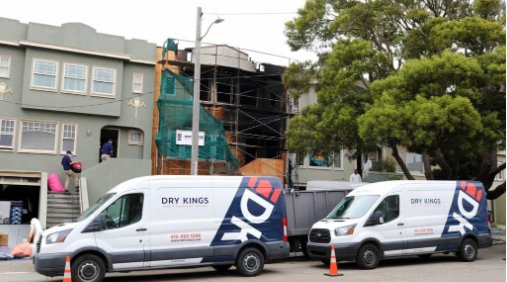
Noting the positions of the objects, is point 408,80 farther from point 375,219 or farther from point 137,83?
point 137,83

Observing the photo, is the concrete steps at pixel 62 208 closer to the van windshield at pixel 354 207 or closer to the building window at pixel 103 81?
the building window at pixel 103 81

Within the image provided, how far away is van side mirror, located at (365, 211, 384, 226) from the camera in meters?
13.4

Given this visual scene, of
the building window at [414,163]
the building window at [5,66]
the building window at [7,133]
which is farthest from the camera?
the building window at [414,163]

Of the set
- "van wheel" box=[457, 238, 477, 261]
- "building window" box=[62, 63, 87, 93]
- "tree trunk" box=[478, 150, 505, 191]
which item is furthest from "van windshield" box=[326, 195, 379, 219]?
"building window" box=[62, 63, 87, 93]

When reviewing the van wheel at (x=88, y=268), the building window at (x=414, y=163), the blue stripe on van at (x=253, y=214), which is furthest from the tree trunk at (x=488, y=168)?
the van wheel at (x=88, y=268)

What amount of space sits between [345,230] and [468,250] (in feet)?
14.1

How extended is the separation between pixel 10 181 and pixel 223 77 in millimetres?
11016

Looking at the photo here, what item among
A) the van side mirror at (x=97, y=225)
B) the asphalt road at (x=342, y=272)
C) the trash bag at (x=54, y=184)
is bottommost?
the asphalt road at (x=342, y=272)

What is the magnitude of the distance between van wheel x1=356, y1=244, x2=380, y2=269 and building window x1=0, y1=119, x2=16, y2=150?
52.4ft

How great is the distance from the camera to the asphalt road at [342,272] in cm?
1148

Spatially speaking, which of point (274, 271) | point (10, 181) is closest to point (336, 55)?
point (274, 271)

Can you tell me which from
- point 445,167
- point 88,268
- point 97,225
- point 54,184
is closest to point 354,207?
point 97,225

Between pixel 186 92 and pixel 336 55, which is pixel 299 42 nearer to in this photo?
pixel 336 55

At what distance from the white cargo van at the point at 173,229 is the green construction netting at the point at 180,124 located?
37.0ft
